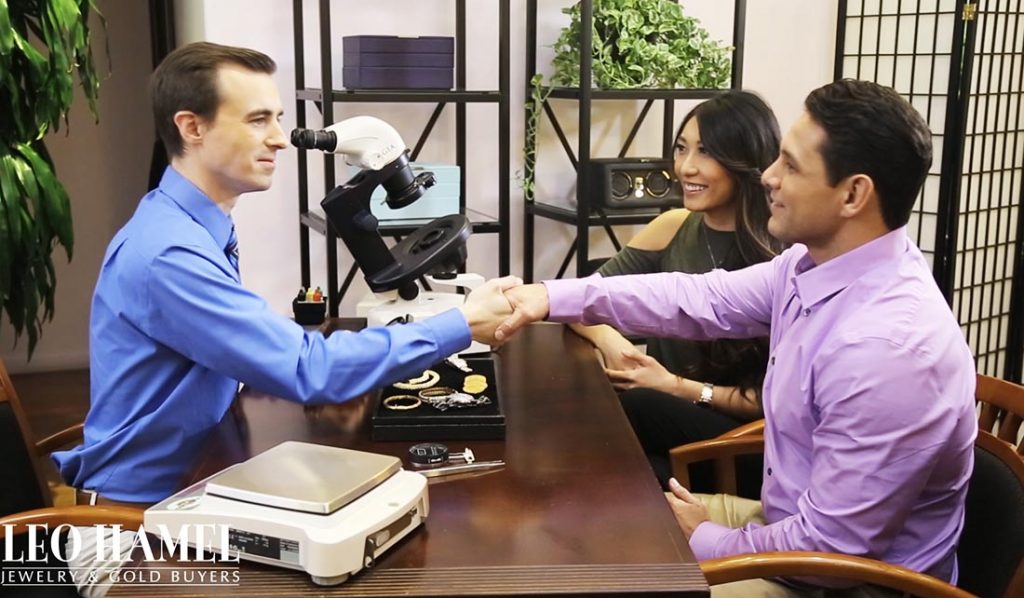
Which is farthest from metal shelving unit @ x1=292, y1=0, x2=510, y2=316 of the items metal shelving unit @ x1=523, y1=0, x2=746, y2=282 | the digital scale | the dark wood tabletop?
the digital scale

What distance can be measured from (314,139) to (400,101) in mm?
1005

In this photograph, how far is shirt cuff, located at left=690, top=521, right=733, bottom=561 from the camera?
158 centimetres

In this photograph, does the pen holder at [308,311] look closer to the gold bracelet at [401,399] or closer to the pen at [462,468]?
the gold bracelet at [401,399]

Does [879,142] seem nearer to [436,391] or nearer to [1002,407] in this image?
[1002,407]

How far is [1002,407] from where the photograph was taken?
64.8 inches

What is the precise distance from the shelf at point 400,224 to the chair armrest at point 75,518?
Answer: 4.66ft

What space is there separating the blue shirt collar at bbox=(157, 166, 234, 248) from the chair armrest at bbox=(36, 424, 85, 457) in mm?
A: 470

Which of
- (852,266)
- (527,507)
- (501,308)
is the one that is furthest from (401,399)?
(852,266)

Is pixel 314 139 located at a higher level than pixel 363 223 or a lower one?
higher

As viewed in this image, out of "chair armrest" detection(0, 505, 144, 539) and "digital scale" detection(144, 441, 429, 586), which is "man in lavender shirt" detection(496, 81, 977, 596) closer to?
"digital scale" detection(144, 441, 429, 586)

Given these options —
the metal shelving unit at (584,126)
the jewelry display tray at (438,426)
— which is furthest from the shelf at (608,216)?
the jewelry display tray at (438,426)

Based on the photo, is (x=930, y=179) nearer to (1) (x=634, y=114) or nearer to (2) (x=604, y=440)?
(1) (x=634, y=114)

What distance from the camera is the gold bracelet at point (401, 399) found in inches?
64.7

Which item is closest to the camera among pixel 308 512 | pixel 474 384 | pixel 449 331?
pixel 308 512
